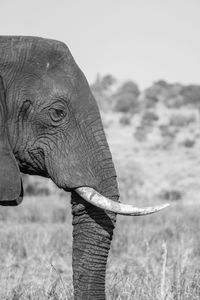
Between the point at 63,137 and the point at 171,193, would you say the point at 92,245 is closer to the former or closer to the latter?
the point at 63,137

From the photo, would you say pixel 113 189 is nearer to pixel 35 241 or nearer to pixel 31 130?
pixel 31 130

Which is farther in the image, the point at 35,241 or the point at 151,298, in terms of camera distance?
the point at 35,241

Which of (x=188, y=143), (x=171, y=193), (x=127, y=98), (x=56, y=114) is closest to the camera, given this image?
(x=56, y=114)

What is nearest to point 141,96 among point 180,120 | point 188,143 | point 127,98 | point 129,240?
point 127,98

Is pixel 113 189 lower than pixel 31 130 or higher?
lower

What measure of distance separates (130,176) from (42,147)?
18410mm

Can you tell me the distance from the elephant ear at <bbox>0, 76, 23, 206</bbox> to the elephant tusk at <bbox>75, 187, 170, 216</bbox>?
14.1 inches

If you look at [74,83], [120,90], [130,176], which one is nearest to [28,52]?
[74,83]

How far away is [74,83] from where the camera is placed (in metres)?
4.55

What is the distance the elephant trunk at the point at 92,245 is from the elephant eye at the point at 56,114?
471 millimetres

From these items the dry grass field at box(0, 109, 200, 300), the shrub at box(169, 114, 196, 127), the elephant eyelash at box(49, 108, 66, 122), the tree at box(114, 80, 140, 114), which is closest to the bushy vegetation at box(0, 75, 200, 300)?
the dry grass field at box(0, 109, 200, 300)

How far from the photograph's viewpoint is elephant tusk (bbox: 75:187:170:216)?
4.16m

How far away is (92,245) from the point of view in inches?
173

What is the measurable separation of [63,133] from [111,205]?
0.59 meters
